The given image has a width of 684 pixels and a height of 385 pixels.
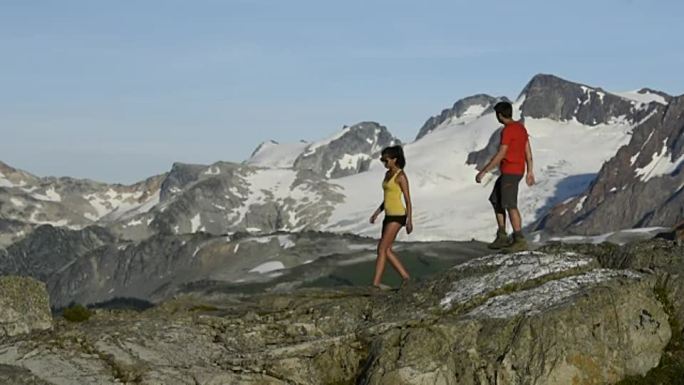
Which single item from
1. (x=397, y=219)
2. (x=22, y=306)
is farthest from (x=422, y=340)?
(x=22, y=306)

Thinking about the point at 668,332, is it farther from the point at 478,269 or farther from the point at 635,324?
the point at 478,269

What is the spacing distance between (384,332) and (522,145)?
25.9ft

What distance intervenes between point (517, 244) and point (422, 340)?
763cm

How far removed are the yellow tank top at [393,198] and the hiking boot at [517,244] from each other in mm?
2853

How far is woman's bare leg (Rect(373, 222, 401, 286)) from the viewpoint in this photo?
32.8 meters

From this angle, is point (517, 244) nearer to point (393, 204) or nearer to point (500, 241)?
point (500, 241)

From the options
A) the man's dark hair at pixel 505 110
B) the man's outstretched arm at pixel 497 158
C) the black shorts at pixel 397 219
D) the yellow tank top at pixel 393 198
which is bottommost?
the black shorts at pixel 397 219

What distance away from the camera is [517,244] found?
108 feet

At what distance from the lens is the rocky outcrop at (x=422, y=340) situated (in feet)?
83.9

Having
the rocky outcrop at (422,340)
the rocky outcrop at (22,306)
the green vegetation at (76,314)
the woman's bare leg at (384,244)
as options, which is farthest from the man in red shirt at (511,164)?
the rocky outcrop at (22,306)

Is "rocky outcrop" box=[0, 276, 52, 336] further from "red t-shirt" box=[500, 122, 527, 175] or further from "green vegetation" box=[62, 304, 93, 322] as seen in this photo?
"red t-shirt" box=[500, 122, 527, 175]

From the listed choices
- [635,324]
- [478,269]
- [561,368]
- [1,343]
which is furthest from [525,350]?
[1,343]

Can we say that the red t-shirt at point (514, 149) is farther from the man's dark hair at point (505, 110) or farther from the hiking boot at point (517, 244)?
the hiking boot at point (517, 244)

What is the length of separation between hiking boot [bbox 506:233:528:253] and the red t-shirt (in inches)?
64.8
